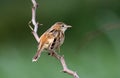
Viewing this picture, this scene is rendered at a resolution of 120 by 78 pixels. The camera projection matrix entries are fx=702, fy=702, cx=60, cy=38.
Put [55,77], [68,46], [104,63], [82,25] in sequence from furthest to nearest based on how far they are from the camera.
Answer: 1. [82,25]
2. [68,46]
3. [104,63]
4. [55,77]

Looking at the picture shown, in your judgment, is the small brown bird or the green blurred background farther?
the green blurred background

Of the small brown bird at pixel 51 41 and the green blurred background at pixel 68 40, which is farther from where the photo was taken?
the green blurred background at pixel 68 40

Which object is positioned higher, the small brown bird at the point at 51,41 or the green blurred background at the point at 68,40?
the small brown bird at the point at 51,41

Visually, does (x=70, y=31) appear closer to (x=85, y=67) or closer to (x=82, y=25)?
(x=82, y=25)

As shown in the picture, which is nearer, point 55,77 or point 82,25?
point 55,77

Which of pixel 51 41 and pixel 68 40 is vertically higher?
pixel 51 41

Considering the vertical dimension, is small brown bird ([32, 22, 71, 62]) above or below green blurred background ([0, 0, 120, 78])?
above

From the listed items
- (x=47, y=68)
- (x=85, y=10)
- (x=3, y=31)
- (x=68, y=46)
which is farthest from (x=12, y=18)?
(x=47, y=68)

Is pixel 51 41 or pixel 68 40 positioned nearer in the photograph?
pixel 51 41
